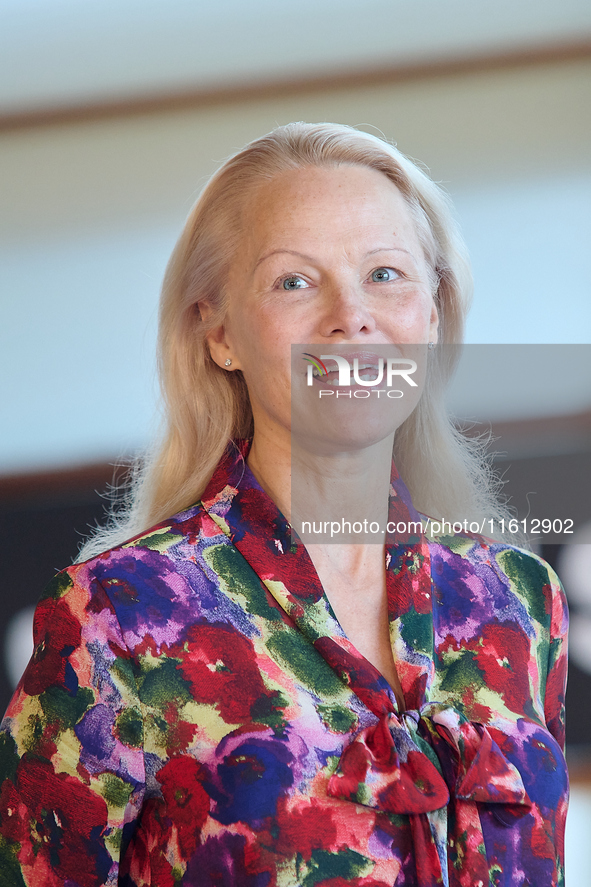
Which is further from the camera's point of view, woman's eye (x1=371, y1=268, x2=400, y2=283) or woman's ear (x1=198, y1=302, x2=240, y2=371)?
woman's ear (x1=198, y1=302, x2=240, y2=371)

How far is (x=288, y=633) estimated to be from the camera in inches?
42.7

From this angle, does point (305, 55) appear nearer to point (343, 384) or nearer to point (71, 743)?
point (343, 384)

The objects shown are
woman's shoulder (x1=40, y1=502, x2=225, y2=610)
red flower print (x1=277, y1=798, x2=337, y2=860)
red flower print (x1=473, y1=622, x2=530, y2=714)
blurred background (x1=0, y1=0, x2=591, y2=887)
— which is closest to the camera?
red flower print (x1=277, y1=798, x2=337, y2=860)

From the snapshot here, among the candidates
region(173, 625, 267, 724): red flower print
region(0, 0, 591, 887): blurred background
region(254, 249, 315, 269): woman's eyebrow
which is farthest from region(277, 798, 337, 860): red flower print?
region(0, 0, 591, 887): blurred background

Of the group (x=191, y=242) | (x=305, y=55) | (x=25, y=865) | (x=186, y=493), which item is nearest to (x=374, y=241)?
(x=191, y=242)

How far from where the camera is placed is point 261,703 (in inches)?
40.0

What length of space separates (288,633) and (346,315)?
40 centimetres

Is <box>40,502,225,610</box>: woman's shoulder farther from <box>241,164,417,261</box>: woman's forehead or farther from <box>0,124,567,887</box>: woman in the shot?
<box>241,164,417,261</box>: woman's forehead

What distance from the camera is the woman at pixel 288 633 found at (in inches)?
38.7

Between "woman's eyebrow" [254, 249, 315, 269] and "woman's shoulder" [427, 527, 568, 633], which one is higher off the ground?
"woman's eyebrow" [254, 249, 315, 269]

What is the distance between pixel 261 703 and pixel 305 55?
74.7 inches

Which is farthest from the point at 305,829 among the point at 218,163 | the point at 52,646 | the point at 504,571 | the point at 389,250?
the point at 218,163

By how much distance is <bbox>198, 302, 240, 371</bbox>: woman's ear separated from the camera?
51.2 inches

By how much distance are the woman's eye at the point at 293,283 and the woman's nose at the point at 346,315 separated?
1.5 inches
